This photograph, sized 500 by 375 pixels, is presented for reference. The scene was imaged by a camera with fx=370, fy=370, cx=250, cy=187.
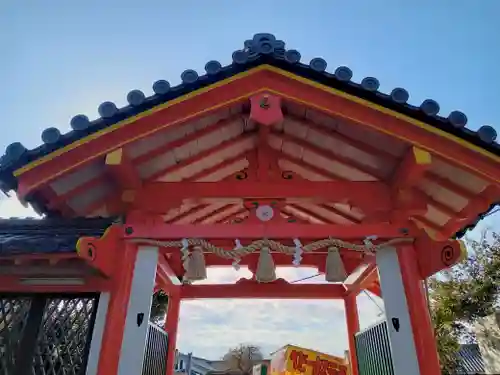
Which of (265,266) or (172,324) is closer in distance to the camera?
(265,266)

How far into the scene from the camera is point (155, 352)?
5.56 metres

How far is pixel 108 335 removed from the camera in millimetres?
4105

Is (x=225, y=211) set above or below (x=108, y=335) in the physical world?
above

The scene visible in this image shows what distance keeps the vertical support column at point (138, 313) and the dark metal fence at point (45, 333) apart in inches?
16.6

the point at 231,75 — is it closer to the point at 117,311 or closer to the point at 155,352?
the point at 117,311

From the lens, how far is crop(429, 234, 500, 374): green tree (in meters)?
12.0

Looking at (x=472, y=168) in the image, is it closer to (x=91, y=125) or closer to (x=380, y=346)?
(x=380, y=346)

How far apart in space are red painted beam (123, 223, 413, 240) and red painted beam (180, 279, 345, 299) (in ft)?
9.80

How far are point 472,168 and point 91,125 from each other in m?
4.24

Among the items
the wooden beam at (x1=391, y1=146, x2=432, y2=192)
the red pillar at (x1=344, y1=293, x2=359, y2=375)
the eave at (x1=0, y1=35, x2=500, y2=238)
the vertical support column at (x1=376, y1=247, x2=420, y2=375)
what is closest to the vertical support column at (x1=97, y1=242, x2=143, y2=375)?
the eave at (x1=0, y1=35, x2=500, y2=238)

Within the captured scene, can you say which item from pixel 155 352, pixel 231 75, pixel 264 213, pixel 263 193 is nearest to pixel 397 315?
pixel 264 213

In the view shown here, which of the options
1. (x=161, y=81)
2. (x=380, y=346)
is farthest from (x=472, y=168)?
(x=161, y=81)

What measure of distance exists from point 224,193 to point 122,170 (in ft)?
4.31

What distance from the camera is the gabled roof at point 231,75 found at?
4.04m
